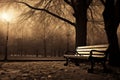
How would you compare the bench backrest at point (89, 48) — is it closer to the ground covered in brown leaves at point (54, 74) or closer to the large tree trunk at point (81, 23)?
the ground covered in brown leaves at point (54, 74)

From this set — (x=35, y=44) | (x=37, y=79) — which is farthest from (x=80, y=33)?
(x=35, y=44)

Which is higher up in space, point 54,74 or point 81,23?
point 81,23

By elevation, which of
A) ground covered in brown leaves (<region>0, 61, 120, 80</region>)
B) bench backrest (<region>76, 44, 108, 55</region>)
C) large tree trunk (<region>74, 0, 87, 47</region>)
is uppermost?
large tree trunk (<region>74, 0, 87, 47</region>)

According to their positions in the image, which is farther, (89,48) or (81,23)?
(81,23)

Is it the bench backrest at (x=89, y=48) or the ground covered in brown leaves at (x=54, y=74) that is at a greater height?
the bench backrest at (x=89, y=48)

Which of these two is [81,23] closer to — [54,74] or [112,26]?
[112,26]

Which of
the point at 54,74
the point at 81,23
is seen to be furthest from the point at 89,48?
the point at 81,23

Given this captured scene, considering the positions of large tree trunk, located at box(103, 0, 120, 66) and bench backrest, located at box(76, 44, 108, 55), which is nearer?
bench backrest, located at box(76, 44, 108, 55)

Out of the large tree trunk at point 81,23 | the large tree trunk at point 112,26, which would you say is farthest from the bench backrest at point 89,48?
the large tree trunk at point 81,23

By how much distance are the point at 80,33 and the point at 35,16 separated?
12.9 feet

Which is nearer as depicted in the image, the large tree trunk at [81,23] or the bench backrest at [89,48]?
the bench backrest at [89,48]

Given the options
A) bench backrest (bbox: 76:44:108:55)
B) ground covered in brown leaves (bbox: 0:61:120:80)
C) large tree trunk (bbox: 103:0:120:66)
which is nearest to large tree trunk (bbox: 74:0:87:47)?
bench backrest (bbox: 76:44:108:55)

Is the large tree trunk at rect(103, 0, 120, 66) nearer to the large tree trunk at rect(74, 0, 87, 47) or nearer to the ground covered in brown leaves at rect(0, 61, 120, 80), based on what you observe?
the ground covered in brown leaves at rect(0, 61, 120, 80)

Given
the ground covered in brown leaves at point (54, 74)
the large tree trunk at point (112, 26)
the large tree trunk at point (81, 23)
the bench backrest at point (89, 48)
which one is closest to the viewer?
the ground covered in brown leaves at point (54, 74)
